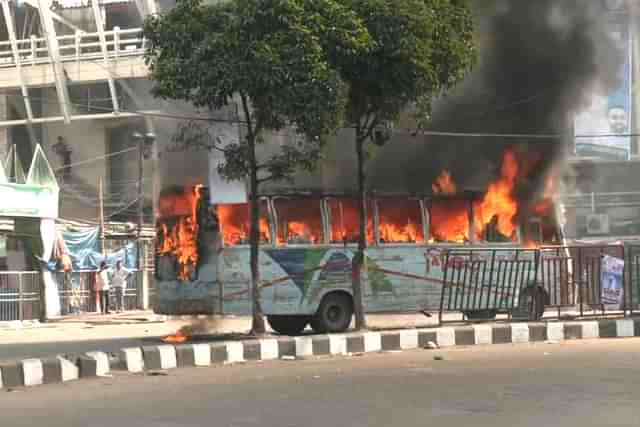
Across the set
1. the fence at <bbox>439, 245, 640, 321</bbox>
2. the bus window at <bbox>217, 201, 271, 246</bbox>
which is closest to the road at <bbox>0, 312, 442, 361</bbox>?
the bus window at <bbox>217, 201, 271, 246</bbox>

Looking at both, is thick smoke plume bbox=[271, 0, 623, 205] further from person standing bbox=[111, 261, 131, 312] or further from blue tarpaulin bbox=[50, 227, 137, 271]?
person standing bbox=[111, 261, 131, 312]

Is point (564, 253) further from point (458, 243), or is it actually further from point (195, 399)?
point (195, 399)

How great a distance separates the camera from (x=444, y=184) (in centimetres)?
1750

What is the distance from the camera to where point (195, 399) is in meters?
7.91

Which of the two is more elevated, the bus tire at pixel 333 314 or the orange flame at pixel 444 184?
the orange flame at pixel 444 184

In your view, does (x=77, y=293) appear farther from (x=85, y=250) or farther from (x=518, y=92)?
A: (x=518, y=92)

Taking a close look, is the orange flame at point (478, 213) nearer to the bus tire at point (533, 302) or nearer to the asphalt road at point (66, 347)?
the bus tire at point (533, 302)

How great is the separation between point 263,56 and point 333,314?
5039 mm

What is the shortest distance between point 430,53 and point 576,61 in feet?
25.0

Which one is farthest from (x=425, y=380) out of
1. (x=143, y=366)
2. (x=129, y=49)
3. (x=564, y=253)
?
(x=129, y=49)

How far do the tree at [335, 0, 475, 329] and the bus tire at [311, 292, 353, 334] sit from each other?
136cm

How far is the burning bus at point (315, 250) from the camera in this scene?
49.0 feet

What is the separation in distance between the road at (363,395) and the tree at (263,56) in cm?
339

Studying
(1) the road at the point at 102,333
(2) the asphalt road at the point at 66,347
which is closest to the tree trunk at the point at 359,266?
(1) the road at the point at 102,333
